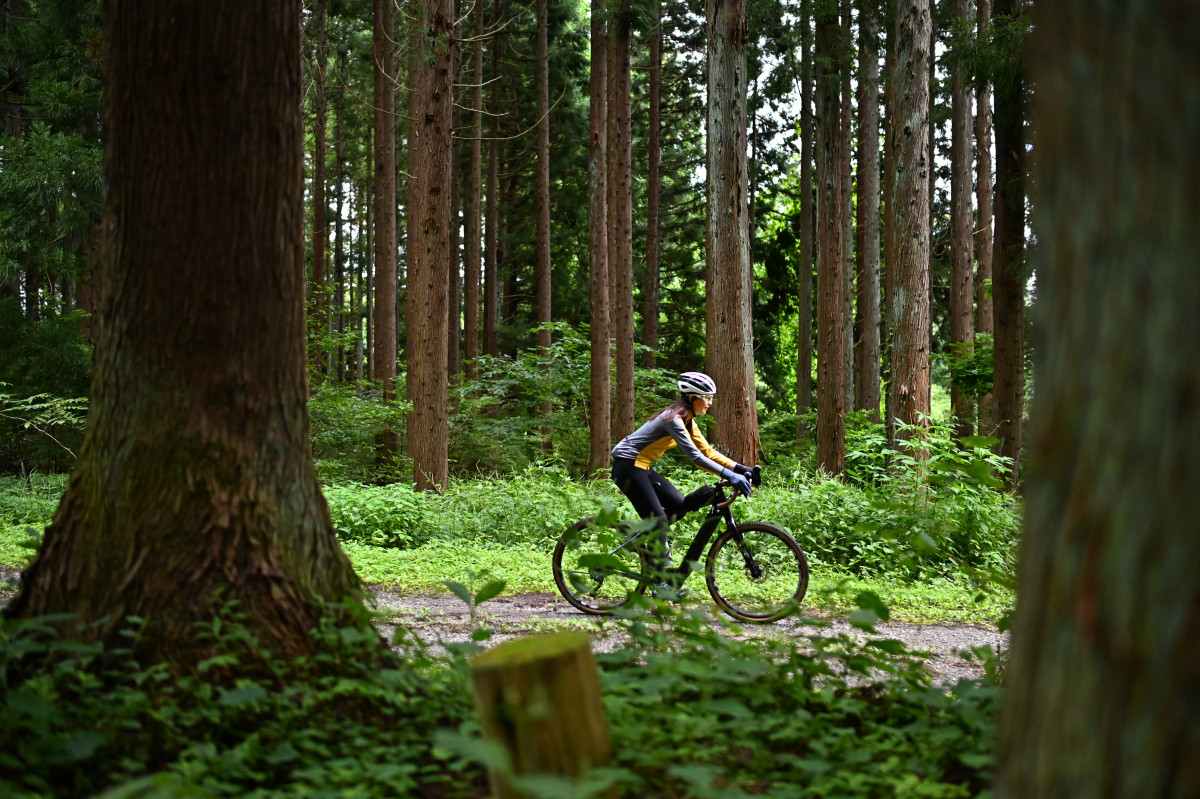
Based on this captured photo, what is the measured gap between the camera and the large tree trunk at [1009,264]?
11539 mm

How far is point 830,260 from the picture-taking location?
66.8ft

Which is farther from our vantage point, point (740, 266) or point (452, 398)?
point (452, 398)

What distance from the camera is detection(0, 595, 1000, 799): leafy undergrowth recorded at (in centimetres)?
280

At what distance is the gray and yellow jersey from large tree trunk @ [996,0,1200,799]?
18.4 feet

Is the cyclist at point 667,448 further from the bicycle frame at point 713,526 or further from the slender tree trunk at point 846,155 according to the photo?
the slender tree trunk at point 846,155

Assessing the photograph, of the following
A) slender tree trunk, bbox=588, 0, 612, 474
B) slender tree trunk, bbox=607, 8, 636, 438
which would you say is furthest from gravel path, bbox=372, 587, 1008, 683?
slender tree trunk, bbox=607, 8, 636, 438

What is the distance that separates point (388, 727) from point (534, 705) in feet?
4.37

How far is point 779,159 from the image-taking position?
3020cm

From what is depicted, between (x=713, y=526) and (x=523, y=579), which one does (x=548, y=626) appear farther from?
(x=523, y=579)

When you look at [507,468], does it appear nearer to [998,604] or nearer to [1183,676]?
[998,604]

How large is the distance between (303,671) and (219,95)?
7.92ft

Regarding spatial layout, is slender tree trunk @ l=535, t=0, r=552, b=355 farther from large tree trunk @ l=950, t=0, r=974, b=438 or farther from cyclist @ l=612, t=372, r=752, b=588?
cyclist @ l=612, t=372, r=752, b=588

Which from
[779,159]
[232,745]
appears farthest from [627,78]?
[232,745]

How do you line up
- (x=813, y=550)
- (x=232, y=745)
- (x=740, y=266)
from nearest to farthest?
1. (x=232, y=745)
2. (x=813, y=550)
3. (x=740, y=266)
